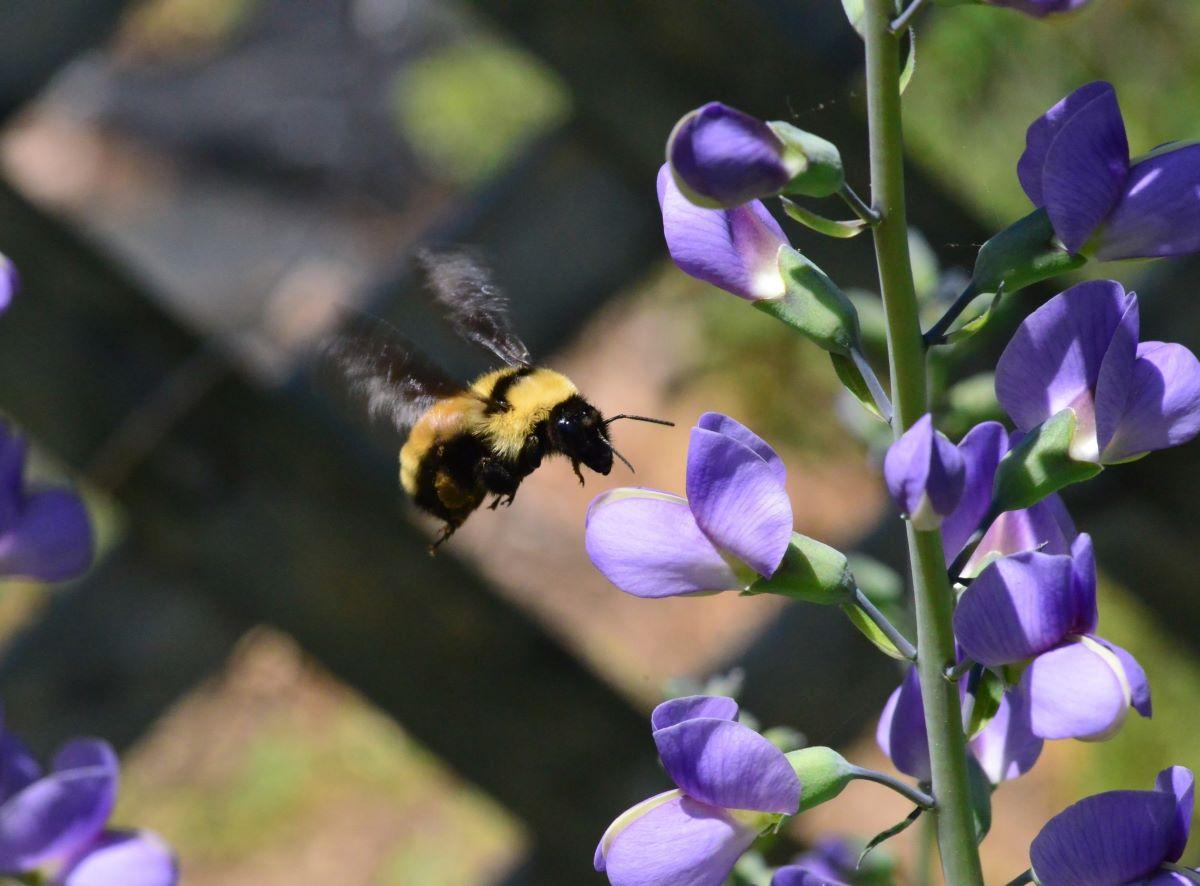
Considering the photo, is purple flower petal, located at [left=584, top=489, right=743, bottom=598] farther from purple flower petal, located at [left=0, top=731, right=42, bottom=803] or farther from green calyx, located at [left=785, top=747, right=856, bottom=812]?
purple flower petal, located at [left=0, top=731, right=42, bottom=803]

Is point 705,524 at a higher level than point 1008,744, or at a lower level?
higher

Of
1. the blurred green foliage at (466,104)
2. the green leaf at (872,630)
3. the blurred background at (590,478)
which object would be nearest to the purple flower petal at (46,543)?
the blurred background at (590,478)

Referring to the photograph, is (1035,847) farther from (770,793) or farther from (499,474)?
(499,474)

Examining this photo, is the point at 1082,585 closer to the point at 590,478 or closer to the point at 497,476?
the point at 497,476

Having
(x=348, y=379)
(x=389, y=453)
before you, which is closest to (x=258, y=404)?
(x=389, y=453)

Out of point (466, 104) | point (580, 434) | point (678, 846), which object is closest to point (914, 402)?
point (678, 846)
